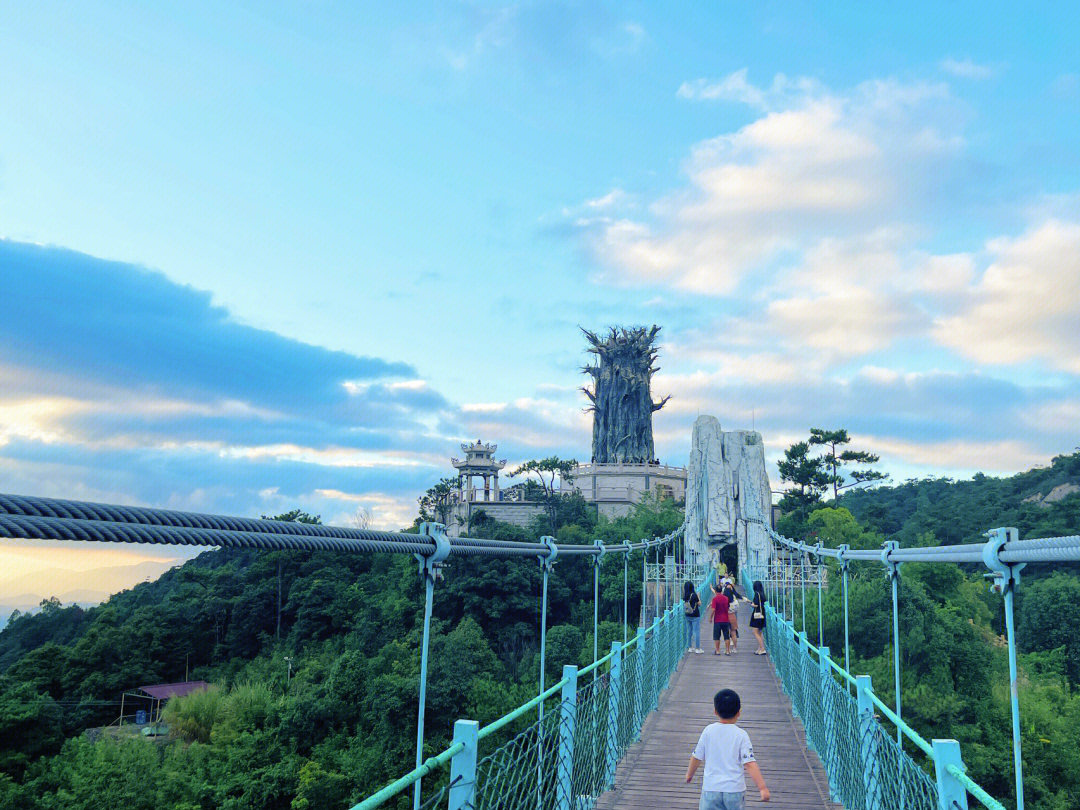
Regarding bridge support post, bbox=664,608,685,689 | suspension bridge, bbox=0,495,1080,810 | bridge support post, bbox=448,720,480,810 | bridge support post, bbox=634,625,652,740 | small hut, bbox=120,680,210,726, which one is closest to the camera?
suspension bridge, bbox=0,495,1080,810

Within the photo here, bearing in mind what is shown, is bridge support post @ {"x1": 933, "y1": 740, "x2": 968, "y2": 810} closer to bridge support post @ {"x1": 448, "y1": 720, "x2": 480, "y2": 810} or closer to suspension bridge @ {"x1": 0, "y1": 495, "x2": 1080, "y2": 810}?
suspension bridge @ {"x1": 0, "y1": 495, "x2": 1080, "y2": 810}

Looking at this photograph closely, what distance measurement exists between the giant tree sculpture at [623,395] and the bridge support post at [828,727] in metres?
40.9

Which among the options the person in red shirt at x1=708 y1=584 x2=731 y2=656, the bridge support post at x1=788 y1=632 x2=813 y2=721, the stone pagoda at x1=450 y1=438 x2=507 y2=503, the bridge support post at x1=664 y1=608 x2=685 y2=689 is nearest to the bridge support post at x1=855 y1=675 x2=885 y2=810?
the bridge support post at x1=788 y1=632 x2=813 y2=721

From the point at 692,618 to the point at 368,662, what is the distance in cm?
1517

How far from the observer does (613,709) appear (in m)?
4.25

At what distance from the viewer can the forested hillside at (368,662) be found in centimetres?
1722

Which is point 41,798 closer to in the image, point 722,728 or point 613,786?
point 613,786

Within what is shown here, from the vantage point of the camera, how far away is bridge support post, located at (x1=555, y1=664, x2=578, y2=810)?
3.24 m

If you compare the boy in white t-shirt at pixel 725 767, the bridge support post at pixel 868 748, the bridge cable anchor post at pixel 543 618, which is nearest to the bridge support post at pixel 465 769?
the bridge cable anchor post at pixel 543 618

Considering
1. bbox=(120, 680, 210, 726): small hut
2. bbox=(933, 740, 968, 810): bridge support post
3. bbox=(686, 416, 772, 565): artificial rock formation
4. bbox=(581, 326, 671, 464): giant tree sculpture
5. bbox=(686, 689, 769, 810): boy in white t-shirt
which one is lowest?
bbox=(120, 680, 210, 726): small hut

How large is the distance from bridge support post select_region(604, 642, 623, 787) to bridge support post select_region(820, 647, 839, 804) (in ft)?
3.59

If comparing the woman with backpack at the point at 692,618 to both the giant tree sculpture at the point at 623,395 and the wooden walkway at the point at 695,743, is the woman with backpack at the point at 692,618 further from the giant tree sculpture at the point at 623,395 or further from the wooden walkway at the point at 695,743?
the giant tree sculpture at the point at 623,395

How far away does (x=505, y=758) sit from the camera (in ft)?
7.85


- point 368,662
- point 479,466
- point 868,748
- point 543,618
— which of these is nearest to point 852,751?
point 868,748
